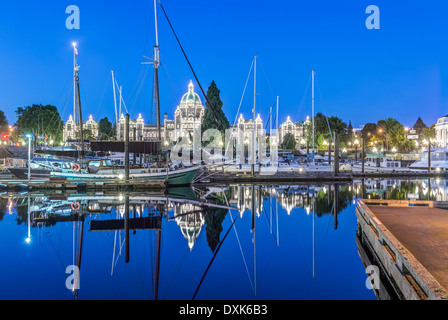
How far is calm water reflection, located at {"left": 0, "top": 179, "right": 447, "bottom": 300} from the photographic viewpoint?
30.6ft

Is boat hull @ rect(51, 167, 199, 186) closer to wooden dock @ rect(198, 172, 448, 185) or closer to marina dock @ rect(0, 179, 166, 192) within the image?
marina dock @ rect(0, 179, 166, 192)

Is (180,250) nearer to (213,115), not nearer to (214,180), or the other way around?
(214,180)

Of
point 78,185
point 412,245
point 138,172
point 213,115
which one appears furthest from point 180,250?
point 213,115

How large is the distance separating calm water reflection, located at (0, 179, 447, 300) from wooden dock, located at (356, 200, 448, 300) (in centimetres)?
107

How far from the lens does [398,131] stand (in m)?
94.6

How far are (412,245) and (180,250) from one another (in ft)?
25.5

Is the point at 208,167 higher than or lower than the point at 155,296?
higher

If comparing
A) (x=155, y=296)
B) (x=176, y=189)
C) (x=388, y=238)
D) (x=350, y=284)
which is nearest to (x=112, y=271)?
(x=155, y=296)

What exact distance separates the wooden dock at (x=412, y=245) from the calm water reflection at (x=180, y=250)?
1.07m

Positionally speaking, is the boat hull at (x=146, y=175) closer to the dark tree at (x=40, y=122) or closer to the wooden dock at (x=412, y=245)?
the wooden dock at (x=412, y=245)

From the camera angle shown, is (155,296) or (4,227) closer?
(155,296)

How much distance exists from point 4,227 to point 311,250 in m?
14.6

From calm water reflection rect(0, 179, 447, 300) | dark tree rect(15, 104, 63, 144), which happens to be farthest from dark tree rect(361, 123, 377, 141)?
calm water reflection rect(0, 179, 447, 300)
